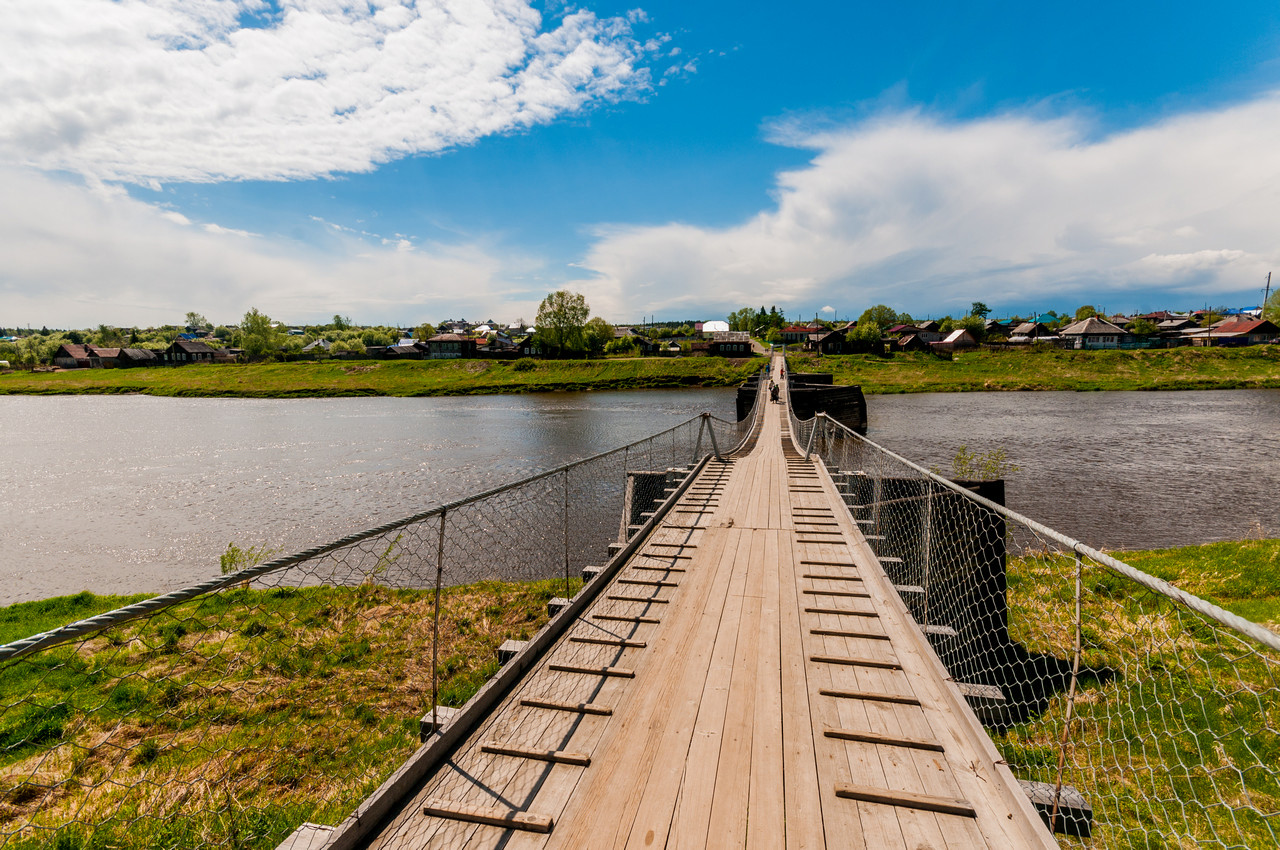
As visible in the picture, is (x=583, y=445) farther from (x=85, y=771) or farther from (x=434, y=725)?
(x=434, y=725)

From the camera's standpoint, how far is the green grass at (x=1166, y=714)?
3863 mm

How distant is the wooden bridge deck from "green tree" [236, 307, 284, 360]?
108 metres

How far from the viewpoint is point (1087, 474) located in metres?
20.4

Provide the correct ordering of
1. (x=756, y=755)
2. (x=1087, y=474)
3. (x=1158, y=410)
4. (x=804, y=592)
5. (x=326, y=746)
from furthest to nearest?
(x=1158, y=410), (x=1087, y=474), (x=326, y=746), (x=804, y=592), (x=756, y=755)

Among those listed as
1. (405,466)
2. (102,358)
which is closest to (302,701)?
(405,466)

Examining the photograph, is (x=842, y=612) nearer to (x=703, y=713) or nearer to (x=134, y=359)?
(x=703, y=713)

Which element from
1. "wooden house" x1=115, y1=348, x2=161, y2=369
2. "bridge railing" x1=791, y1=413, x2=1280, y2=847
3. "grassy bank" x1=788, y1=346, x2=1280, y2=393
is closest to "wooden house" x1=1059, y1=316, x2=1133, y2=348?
"grassy bank" x1=788, y1=346, x2=1280, y2=393

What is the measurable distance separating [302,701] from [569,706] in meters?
5.91

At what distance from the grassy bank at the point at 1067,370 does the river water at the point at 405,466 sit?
7.06 m

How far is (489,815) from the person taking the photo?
2.97m

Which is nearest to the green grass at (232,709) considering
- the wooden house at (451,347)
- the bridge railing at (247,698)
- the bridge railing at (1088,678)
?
the bridge railing at (247,698)

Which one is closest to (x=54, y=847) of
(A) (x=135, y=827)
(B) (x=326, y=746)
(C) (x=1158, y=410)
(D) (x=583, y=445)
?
(A) (x=135, y=827)

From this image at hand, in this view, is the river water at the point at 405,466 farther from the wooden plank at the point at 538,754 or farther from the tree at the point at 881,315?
the tree at the point at 881,315

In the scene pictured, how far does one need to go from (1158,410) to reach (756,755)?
4964 cm
